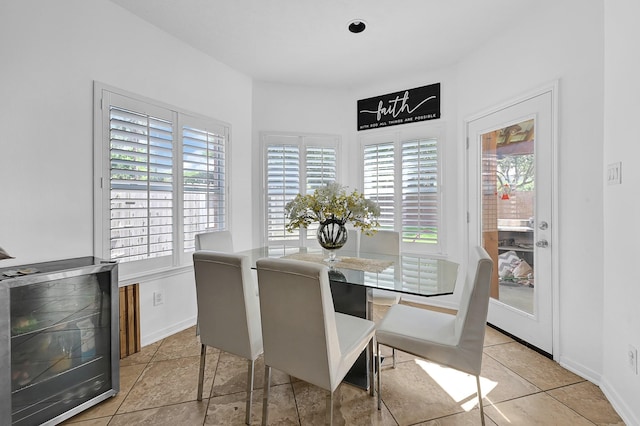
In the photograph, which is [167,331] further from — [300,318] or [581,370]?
[581,370]

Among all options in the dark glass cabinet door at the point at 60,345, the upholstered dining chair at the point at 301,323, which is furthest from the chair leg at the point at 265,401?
the dark glass cabinet door at the point at 60,345

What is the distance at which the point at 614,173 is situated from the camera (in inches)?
69.6

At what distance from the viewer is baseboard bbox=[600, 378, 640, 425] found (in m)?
1.56

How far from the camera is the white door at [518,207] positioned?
7.68ft

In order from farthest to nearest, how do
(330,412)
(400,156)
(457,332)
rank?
(400,156)
(457,332)
(330,412)

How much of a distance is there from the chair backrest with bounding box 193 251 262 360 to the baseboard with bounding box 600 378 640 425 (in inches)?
80.5

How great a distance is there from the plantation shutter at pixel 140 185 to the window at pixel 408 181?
2.40 metres

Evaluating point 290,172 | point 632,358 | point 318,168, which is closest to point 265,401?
point 632,358

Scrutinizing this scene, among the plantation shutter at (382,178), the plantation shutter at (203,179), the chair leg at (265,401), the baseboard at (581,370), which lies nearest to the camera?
the chair leg at (265,401)

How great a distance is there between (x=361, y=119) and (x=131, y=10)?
2634 millimetres

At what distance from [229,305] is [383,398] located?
1.13m

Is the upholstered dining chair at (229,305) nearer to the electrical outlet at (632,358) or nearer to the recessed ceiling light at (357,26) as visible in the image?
the electrical outlet at (632,358)

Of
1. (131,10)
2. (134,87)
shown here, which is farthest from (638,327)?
(131,10)

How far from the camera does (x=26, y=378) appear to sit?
155cm
